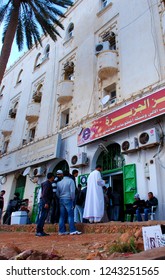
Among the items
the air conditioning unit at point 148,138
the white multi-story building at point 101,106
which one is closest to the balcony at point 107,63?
the white multi-story building at point 101,106

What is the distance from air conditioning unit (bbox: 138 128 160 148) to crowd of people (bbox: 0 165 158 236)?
6.05 feet

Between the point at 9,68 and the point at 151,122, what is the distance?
2187 centimetres

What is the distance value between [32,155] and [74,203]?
28.7ft

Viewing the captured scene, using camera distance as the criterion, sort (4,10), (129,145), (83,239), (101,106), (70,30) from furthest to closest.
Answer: (70,30) < (4,10) < (101,106) < (129,145) < (83,239)

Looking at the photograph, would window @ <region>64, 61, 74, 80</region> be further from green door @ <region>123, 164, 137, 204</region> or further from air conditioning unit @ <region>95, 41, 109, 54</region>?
green door @ <region>123, 164, 137, 204</region>

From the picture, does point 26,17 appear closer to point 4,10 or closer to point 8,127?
point 4,10

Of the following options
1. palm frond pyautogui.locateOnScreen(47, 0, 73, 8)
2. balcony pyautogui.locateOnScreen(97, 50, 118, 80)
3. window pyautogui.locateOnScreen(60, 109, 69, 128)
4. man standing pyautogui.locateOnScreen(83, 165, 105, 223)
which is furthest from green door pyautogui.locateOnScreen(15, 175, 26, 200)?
palm frond pyautogui.locateOnScreen(47, 0, 73, 8)

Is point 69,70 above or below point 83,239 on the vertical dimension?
above

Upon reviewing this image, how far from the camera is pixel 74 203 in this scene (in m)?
6.73

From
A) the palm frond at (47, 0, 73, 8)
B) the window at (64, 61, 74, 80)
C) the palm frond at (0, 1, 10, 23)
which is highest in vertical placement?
the palm frond at (47, 0, 73, 8)

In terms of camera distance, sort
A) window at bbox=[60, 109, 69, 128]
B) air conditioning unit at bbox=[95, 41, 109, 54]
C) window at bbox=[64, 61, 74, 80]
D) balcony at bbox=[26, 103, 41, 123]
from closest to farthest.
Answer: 1. air conditioning unit at bbox=[95, 41, 109, 54]
2. window at bbox=[60, 109, 69, 128]
3. window at bbox=[64, 61, 74, 80]
4. balcony at bbox=[26, 103, 41, 123]

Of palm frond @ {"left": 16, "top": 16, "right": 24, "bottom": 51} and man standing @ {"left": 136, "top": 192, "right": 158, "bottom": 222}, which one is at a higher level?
palm frond @ {"left": 16, "top": 16, "right": 24, "bottom": 51}

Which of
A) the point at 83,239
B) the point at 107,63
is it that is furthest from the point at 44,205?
the point at 107,63

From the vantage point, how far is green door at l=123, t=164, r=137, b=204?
912 centimetres
